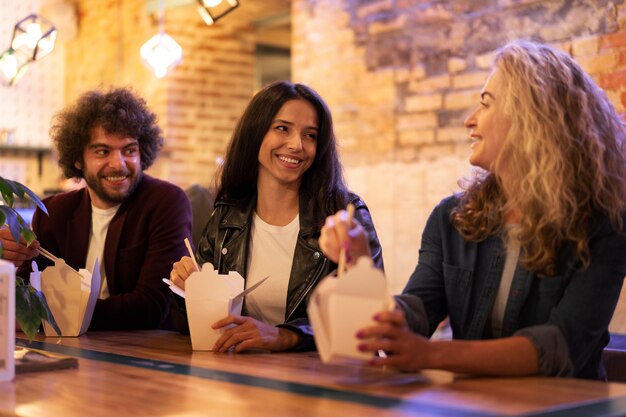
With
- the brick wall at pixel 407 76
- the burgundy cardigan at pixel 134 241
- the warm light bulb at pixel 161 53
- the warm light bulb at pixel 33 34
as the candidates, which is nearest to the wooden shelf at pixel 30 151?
the warm light bulb at pixel 33 34

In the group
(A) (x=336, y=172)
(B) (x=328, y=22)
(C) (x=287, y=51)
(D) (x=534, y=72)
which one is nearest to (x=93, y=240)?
(A) (x=336, y=172)

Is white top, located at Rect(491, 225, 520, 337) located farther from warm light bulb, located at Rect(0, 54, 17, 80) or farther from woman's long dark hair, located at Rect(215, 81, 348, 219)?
warm light bulb, located at Rect(0, 54, 17, 80)

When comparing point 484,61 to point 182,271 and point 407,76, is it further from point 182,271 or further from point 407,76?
point 182,271

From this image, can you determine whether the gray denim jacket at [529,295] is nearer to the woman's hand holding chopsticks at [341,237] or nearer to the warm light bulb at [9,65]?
the woman's hand holding chopsticks at [341,237]

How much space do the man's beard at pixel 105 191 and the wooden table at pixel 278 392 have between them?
1183 millimetres

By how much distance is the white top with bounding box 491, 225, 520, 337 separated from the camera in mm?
2143

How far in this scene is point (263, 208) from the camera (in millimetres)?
2840

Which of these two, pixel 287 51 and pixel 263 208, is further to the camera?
pixel 287 51

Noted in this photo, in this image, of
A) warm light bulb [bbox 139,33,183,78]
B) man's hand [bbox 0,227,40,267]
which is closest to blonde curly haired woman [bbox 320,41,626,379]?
man's hand [bbox 0,227,40,267]

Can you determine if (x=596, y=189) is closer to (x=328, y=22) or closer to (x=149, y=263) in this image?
(x=149, y=263)

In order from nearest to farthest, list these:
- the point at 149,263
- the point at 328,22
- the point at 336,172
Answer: the point at 336,172 → the point at 149,263 → the point at 328,22

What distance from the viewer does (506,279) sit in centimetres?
215

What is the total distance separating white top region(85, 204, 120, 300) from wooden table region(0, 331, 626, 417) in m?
1.05

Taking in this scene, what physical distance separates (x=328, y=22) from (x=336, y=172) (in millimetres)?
2985
